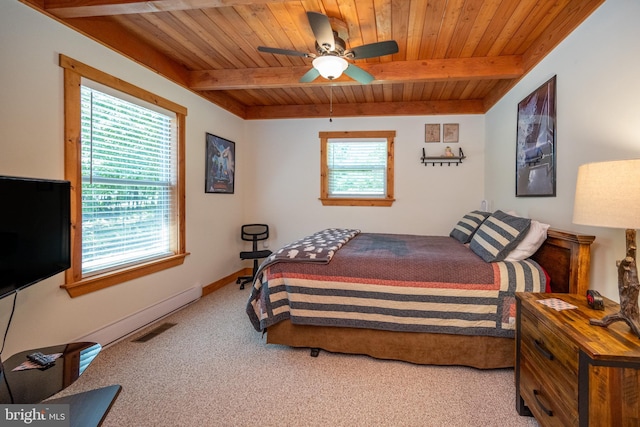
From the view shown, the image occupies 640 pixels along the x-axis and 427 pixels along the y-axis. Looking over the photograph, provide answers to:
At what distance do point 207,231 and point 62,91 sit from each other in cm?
196

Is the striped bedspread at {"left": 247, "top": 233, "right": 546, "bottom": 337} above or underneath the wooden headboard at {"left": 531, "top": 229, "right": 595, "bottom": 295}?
underneath

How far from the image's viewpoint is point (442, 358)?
203cm

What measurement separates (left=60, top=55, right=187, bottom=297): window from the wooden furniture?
2.84 metres

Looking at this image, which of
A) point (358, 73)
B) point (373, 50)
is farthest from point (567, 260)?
point (358, 73)

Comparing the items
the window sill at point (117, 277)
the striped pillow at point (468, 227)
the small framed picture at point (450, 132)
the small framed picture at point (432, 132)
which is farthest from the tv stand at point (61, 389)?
the small framed picture at point (450, 132)

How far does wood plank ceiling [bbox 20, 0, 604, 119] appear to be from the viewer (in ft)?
6.66

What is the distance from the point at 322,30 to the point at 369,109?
2323 millimetres

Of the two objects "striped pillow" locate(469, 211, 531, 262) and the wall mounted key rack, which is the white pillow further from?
the wall mounted key rack

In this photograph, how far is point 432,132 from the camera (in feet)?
13.3

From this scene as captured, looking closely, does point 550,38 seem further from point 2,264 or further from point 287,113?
point 2,264

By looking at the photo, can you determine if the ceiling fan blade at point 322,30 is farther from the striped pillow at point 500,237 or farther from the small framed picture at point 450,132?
the small framed picture at point 450,132

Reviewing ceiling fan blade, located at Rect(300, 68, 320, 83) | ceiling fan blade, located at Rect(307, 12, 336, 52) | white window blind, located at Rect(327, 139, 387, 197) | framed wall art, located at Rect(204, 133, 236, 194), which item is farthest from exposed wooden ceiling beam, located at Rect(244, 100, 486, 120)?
ceiling fan blade, located at Rect(307, 12, 336, 52)

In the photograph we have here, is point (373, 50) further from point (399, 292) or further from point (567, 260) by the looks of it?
point (567, 260)

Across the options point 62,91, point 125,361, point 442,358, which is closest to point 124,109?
point 62,91
